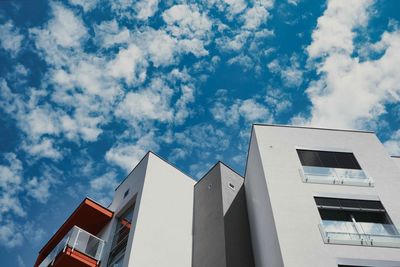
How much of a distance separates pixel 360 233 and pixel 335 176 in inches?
101

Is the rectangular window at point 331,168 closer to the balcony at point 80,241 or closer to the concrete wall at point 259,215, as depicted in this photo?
the concrete wall at point 259,215

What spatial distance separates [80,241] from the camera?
44.7ft

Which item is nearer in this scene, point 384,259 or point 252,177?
point 384,259

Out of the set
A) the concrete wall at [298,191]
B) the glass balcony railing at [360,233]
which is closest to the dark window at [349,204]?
the concrete wall at [298,191]

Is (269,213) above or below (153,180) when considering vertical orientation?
below

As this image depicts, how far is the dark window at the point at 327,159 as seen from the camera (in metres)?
13.0

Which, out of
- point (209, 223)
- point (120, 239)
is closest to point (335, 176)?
point (209, 223)

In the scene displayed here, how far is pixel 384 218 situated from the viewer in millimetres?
11008

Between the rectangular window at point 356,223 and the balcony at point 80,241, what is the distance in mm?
9282

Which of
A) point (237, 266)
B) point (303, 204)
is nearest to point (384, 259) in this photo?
point (303, 204)

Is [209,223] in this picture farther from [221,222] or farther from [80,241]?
[80,241]

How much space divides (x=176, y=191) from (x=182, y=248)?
125 inches

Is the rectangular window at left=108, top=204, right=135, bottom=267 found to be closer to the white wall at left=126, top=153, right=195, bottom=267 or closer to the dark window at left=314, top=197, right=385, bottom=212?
the white wall at left=126, top=153, right=195, bottom=267

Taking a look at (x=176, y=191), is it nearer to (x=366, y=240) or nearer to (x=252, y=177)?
(x=252, y=177)
